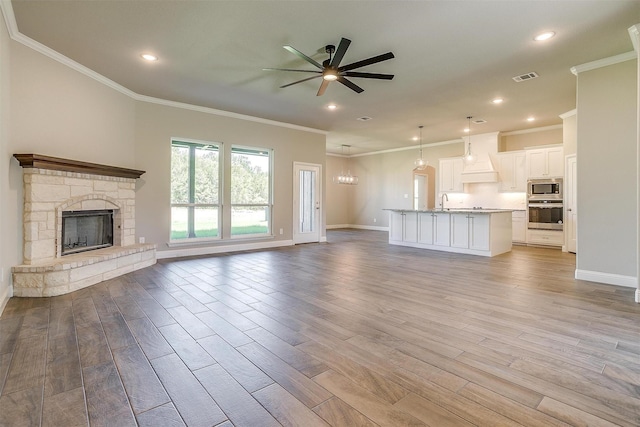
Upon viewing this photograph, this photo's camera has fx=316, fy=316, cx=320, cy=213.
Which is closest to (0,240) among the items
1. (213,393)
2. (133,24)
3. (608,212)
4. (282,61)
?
(133,24)

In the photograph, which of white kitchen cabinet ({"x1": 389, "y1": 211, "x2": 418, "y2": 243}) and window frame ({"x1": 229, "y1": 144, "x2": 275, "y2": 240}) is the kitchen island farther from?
window frame ({"x1": 229, "y1": 144, "x2": 275, "y2": 240})

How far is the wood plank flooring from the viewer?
161cm

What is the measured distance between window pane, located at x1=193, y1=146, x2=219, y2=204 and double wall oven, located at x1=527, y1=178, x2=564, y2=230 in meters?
7.50

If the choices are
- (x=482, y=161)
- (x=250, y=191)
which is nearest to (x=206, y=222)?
(x=250, y=191)

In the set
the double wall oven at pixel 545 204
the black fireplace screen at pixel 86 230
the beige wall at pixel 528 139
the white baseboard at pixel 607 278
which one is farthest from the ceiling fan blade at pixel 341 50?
the beige wall at pixel 528 139

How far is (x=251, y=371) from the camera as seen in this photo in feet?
6.52

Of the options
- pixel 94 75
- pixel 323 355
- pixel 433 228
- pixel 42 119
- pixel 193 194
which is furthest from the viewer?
pixel 433 228

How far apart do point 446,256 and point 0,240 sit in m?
6.53

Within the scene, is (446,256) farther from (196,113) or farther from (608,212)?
(196,113)

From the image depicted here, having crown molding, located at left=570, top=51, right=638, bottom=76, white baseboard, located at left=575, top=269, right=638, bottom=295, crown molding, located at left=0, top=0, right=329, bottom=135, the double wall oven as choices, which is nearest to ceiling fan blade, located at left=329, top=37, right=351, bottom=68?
crown molding, located at left=0, top=0, right=329, bottom=135

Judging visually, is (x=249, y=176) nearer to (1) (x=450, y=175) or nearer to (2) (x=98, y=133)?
(2) (x=98, y=133)

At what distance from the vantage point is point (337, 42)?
3.73 m

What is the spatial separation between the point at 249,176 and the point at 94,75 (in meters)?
3.31

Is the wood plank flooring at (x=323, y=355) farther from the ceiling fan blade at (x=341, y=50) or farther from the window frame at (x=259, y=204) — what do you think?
the window frame at (x=259, y=204)
